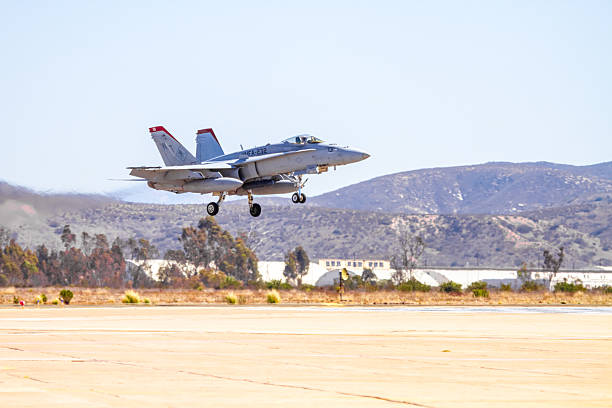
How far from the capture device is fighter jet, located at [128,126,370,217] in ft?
140

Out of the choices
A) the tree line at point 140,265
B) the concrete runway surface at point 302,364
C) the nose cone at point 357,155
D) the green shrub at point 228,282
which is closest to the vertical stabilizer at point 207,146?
the nose cone at point 357,155

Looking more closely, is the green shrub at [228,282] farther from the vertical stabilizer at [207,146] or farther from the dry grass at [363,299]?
the vertical stabilizer at [207,146]

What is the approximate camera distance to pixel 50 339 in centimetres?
2417

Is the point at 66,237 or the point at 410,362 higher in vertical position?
the point at 66,237

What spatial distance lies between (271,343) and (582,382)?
31.2ft

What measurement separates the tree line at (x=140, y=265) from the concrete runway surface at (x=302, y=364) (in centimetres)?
10069

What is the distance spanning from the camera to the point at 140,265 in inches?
5487

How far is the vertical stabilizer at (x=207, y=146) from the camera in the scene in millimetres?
50406

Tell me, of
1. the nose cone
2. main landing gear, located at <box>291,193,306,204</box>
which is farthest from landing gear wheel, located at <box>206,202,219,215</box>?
the nose cone

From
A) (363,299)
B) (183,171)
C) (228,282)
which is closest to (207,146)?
(183,171)

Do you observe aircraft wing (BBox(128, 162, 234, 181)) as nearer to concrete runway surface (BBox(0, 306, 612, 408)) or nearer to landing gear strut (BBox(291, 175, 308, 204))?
landing gear strut (BBox(291, 175, 308, 204))

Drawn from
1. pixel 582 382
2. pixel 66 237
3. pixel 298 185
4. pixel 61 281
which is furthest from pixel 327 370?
pixel 66 237

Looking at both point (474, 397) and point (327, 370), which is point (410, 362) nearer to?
point (327, 370)

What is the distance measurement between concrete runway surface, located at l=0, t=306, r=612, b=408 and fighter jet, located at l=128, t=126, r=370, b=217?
11603mm
